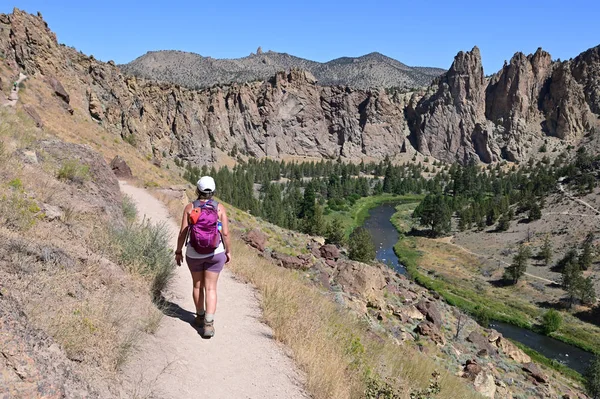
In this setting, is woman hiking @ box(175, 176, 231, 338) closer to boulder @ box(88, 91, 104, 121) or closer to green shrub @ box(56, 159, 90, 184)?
green shrub @ box(56, 159, 90, 184)

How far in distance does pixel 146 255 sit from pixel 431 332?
1563 centimetres

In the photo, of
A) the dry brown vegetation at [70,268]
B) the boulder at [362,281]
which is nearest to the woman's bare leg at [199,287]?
the dry brown vegetation at [70,268]

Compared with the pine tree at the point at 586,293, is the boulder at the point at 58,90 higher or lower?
higher

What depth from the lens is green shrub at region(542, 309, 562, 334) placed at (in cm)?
4597

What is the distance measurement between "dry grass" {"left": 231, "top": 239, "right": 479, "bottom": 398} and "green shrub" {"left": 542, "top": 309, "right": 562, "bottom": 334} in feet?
154

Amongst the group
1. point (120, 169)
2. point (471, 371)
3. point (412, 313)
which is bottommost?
point (471, 371)

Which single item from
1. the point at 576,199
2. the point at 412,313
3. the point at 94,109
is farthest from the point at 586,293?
the point at 94,109

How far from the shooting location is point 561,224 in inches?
3177

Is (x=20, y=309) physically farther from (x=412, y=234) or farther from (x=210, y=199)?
(x=412, y=234)

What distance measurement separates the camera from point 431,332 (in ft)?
63.3

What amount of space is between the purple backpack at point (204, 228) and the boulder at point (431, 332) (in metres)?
15.8

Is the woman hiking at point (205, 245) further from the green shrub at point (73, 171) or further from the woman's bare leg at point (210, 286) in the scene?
the green shrub at point (73, 171)

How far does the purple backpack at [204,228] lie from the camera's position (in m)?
6.18

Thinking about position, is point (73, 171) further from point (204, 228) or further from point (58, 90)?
point (58, 90)
